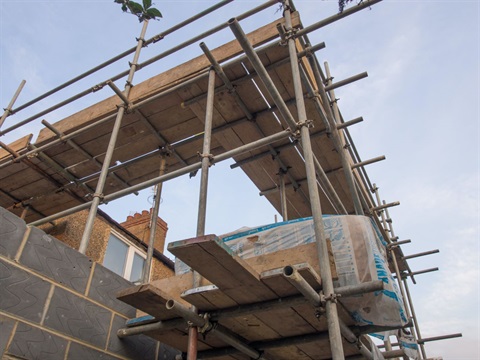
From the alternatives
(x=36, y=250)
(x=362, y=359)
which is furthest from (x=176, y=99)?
(x=362, y=359)

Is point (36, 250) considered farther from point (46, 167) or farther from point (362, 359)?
point (46, 167)

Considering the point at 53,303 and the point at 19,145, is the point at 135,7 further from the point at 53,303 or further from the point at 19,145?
the point at 53,303

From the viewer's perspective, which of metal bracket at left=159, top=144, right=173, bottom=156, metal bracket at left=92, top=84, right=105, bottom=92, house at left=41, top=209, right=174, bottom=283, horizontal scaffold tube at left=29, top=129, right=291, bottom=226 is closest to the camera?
horizontal scaffold tube at left=29, top=129, right=291, bottom=226

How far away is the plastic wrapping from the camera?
11.0 ft

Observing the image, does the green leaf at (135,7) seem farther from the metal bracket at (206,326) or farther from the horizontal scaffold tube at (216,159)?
the metal bracket at (206,326)

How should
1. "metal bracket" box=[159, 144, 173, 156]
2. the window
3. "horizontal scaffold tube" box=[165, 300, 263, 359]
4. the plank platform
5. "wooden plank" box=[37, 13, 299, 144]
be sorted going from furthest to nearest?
1. the window
2. "metal bracket" box=[159, 144, 173, 156]
3. "wooden plank" box=[37, 13, 299, 144]
4. "horizontal scaffold tube" box=[165, 300, 263, 359]
5. the plank platform

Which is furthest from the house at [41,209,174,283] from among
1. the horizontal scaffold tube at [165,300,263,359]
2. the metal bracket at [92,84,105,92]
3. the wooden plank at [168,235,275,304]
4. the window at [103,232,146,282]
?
the wooden plank at [168,235,275,304]

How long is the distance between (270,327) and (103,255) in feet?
17.8

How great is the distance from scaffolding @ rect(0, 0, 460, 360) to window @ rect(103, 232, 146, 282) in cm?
111

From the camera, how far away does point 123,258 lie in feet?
28.8

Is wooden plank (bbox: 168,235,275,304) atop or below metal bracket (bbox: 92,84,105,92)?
below

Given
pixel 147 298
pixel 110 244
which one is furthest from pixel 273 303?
pixel 110 244

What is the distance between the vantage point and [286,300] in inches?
127

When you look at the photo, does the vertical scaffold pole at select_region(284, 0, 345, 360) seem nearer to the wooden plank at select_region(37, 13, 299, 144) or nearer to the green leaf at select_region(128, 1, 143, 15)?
the wooden plank at select_region(37, 13, 299, 144)
